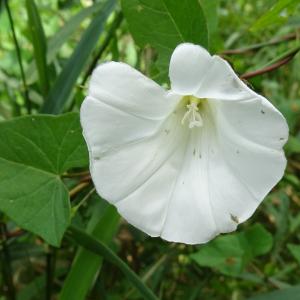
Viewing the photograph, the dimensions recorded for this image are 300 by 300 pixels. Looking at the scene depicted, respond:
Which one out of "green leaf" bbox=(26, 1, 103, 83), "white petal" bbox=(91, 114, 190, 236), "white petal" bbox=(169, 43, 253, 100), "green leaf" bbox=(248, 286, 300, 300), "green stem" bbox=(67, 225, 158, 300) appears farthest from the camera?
"green leaf" bbox=(26, 1, 103, 83)

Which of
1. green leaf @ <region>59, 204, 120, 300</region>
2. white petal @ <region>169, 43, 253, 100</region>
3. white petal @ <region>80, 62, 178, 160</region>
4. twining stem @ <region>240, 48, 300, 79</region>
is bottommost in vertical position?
green leaf @ <region>59, 204, 120, 300</region>

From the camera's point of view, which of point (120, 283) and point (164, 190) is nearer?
point (164, 190)

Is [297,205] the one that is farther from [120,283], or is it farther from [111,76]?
[111,76]

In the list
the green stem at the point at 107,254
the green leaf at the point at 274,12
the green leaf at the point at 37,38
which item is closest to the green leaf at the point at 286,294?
the green stem at the point at 107,254

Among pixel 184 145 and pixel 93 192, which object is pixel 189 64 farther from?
pixel 93 192

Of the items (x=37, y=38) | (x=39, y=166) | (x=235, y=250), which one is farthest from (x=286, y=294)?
(x=37, y=38)

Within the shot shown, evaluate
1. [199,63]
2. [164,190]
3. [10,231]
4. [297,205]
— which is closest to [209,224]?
[164,190]

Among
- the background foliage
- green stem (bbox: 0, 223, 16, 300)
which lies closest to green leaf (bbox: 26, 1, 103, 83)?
the background foliage

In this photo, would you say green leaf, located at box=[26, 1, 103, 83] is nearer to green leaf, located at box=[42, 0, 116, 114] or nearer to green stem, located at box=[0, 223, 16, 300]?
green leaf, located at box=[42, 0, 116, 114]
